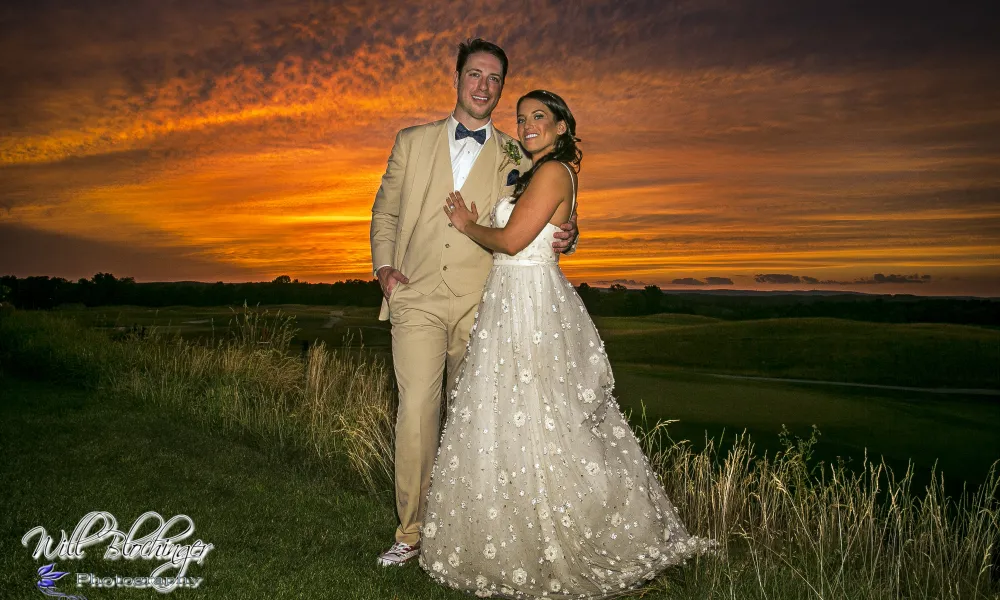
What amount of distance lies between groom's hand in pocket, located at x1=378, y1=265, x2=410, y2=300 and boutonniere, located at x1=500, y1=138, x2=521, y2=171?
860 millimetres

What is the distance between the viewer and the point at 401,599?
151 inches

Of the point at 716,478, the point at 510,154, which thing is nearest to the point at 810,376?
the point at 716,478

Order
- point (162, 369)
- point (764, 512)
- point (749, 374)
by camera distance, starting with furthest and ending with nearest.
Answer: point (749, 374) < point (162, 369) < point (764, 512)

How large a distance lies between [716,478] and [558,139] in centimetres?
336

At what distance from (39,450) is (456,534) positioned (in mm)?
5136

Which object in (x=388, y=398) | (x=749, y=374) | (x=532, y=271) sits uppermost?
(x=532, y=271)

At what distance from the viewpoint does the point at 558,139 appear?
3924 mm

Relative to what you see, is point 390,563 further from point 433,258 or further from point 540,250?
point 540,250

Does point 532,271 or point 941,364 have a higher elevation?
point 532,271

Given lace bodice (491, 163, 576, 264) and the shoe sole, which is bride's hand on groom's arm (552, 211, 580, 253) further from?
the shoe sole

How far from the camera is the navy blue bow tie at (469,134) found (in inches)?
177

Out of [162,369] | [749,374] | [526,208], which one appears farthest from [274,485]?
[749,374]

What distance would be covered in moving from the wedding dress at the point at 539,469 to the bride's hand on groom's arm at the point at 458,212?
0.21 metres

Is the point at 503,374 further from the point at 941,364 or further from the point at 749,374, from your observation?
the point at 941,364
